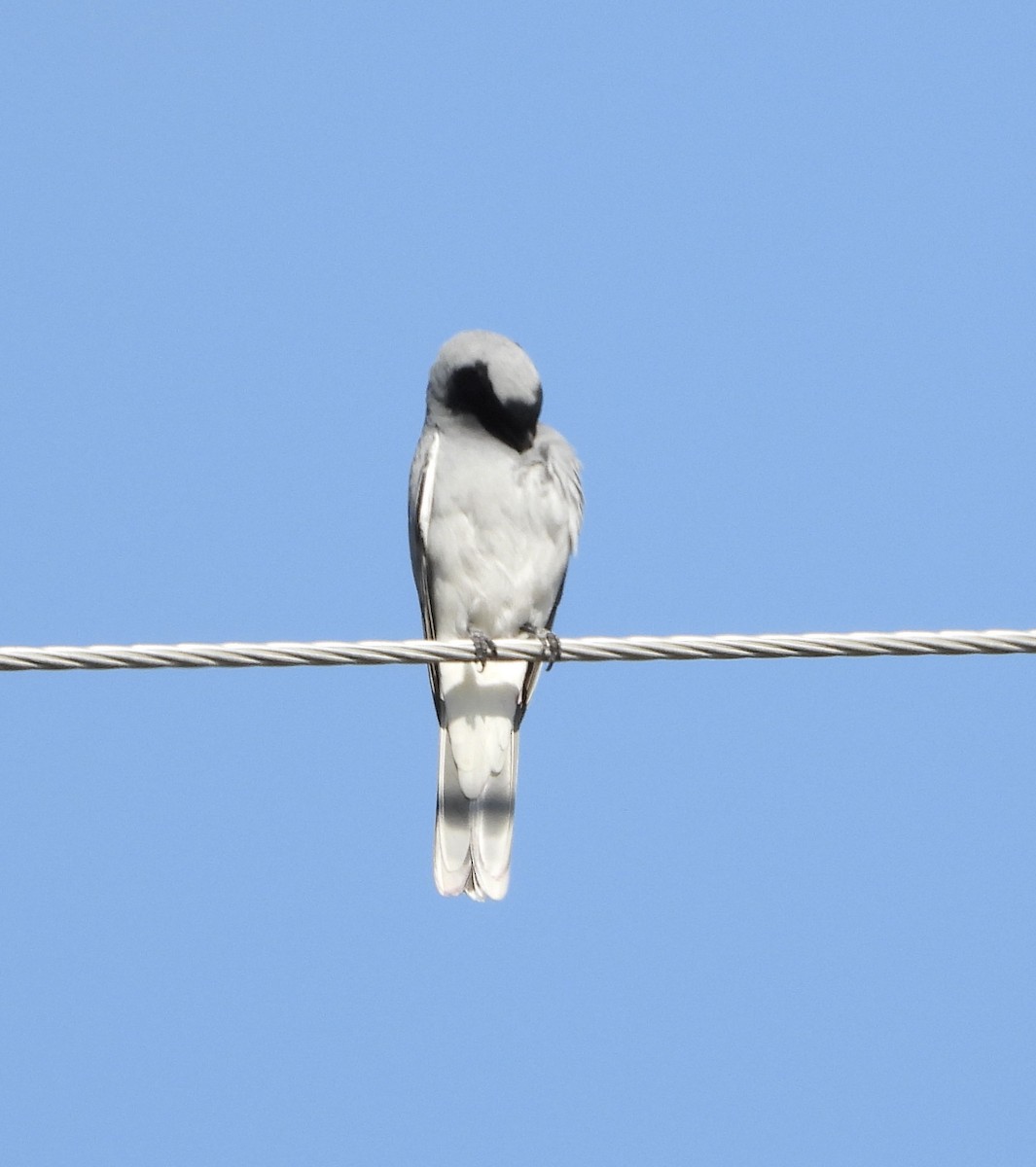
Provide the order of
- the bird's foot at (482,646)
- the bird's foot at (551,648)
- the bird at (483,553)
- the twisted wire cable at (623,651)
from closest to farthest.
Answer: the twisted wire cable at (623,651) < the bird's foot at (551,648) < the bird's foot at (482,646) < the bird at (483,553)

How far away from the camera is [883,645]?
17.9ft

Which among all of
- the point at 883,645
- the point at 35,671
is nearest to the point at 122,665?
the point at 35,671

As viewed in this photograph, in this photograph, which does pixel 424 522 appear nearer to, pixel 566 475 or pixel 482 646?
pixel 566 475

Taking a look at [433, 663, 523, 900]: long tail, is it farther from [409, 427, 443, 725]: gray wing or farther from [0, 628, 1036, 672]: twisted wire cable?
[0, 628, 1036, 672]: twisted wire cable

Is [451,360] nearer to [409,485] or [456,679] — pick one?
[409,485]

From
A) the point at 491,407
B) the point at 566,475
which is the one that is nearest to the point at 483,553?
the point at 566,475

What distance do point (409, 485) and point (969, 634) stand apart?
10.8 feet

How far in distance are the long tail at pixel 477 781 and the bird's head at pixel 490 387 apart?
3.38ft

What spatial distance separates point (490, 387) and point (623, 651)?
8.27 ft

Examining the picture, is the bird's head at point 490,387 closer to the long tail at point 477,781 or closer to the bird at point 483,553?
the bird at point 483,553

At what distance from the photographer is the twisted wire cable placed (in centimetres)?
539

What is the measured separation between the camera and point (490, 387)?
794cm

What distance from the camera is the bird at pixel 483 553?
309 inches

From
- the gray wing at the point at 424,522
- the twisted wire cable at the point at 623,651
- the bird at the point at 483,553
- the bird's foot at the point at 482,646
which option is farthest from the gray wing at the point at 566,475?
the twisted wire cable at the point at 623,651
